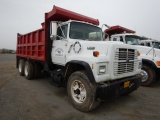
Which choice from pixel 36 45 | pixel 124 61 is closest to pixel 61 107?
pixel 124 61

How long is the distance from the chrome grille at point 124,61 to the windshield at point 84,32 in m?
1.38

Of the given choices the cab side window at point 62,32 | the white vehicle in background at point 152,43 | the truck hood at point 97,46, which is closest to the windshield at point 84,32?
the cab side window at point 62,32

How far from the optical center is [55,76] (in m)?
4.45

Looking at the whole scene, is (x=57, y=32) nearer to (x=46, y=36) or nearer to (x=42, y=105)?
(x=46, y=36)

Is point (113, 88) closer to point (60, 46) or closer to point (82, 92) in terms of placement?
point (82, 92)

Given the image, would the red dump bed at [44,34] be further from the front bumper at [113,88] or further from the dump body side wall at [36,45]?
the front bumper at [113,88]

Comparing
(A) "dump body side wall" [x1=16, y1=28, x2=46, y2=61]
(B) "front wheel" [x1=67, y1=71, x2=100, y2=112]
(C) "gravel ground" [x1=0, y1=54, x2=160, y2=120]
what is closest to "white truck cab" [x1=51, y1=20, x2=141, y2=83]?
(B) "front wheel" [x1=67, y1=71, x2=100, y2=112]

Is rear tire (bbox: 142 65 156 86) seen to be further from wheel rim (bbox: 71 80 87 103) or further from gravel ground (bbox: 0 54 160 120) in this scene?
wheel rim (bbox: 71 80 87 103)

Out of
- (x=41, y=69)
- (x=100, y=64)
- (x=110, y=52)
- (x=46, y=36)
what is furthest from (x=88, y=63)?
→ (x=41, y=69)

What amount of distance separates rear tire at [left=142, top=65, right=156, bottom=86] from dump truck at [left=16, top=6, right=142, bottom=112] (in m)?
2.02

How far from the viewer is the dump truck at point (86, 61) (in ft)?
10.2

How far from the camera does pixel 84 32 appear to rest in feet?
14.9

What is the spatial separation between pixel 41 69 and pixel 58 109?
388 centimetres

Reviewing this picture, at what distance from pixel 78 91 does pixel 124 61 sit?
147 centimetres
